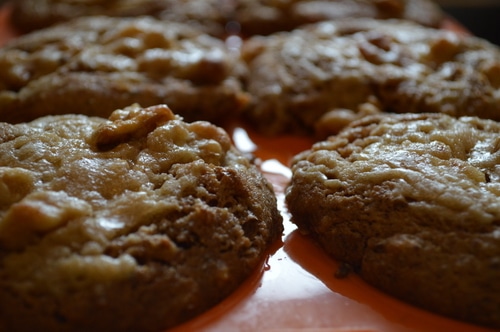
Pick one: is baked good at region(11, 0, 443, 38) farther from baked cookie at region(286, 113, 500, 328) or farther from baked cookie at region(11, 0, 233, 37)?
baked cookie at region(286, 113, 500, 328)

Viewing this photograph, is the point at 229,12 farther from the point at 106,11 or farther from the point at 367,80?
the point at 367,80

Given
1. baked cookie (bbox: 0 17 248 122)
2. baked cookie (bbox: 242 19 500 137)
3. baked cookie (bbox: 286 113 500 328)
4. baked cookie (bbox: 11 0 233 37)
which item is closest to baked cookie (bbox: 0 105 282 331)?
baked cookie (bbox: 286 113 500 328)

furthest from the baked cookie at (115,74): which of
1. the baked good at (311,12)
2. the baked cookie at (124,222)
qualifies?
the baked good at (311,12)

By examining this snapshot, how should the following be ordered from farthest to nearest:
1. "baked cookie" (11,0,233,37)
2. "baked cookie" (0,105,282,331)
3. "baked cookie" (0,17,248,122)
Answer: "baked cookie" (11,0,233,37), "baked cookie" (0,17,248,122), "baked cookie" (0,105,282,331)

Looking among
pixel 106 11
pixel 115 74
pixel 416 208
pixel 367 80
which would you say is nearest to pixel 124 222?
pixel 416 208

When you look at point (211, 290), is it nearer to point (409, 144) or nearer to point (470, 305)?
point (470, 305)

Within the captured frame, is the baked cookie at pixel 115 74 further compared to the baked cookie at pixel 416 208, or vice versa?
the baked cookie at pixel 115 74

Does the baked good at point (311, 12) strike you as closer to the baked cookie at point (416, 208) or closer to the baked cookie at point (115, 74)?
the baked cookie at point (115, 74)
